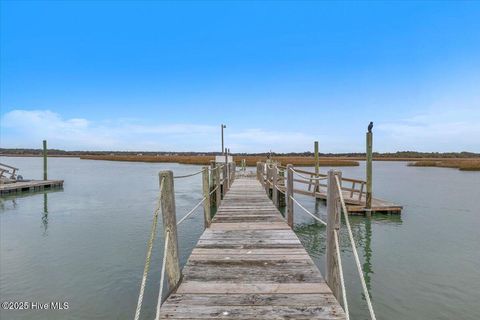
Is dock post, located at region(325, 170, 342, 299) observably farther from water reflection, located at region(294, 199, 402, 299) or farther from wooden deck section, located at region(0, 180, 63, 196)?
wooden deck section, located at region(0, 180, 63, 196)

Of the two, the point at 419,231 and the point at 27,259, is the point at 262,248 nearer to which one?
the point at 27,259

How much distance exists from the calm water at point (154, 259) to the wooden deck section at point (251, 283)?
2.23 meters

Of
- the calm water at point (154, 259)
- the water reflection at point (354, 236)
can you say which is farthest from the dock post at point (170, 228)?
the water reflection at point (354, 236)

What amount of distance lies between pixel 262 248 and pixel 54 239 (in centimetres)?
956

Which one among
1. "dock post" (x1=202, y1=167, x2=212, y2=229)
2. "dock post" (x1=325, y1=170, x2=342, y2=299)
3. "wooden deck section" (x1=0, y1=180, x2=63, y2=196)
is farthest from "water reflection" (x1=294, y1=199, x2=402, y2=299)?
"wooden deck section" (x1=0, y1=180, x2=63, y2=196)

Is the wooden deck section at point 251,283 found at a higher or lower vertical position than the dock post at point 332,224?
lower

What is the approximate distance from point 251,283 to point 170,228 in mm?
1281

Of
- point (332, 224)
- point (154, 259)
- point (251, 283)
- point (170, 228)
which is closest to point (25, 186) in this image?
point (154, 259)

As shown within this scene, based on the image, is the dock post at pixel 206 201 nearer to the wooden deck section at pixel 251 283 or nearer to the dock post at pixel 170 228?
the wooden deck section at pixel 251 283

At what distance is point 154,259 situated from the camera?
358 inches

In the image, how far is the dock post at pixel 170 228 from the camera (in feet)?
12.5

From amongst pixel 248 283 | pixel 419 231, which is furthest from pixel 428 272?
pixel 248 283

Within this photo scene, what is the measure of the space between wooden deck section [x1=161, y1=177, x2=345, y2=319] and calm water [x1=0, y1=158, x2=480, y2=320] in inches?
87.6

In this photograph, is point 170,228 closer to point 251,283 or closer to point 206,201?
point 251,283
